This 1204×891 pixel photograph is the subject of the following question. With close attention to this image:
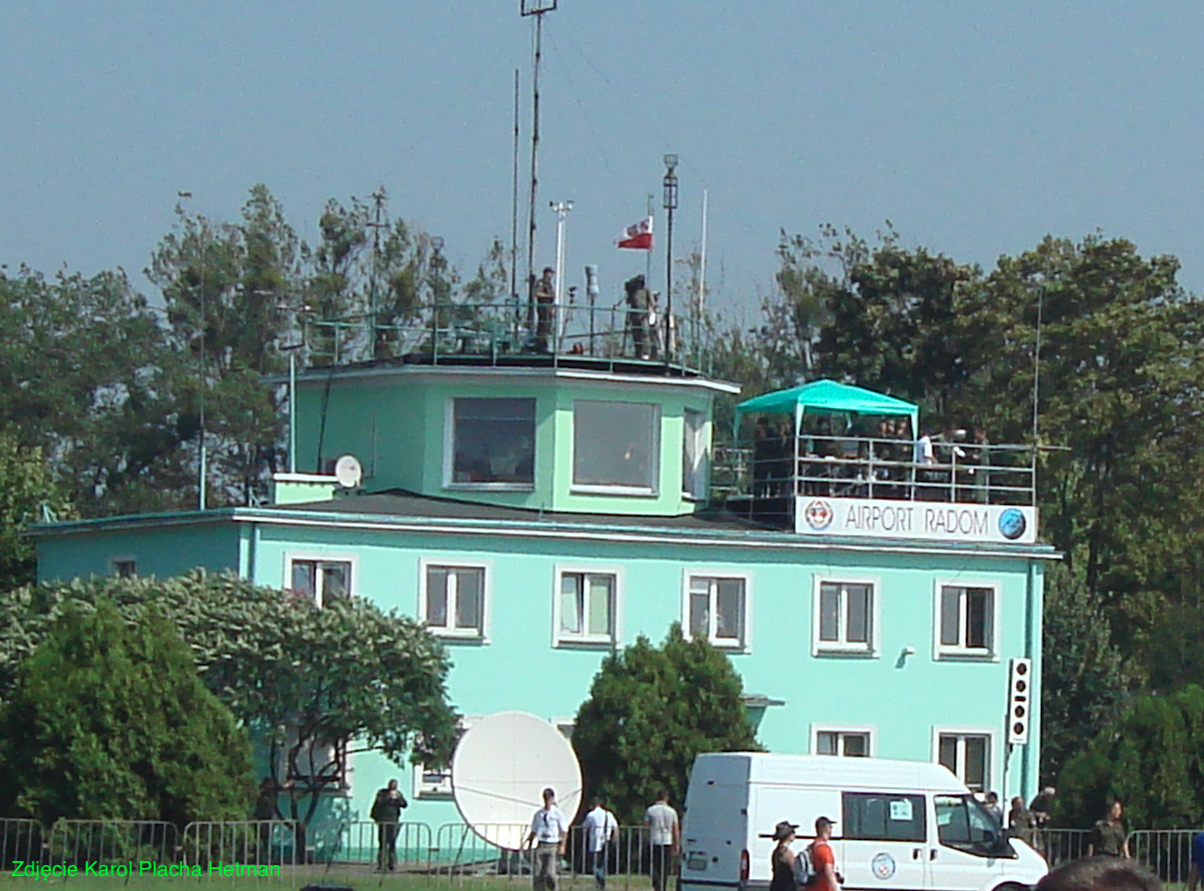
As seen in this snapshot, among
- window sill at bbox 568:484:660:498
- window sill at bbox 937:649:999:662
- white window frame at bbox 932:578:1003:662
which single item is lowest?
window sill at bbox 937:649:999:662

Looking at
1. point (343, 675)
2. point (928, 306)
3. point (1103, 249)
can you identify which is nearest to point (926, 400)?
point (928, 306)

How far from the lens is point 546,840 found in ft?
98.2

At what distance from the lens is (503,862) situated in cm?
3462

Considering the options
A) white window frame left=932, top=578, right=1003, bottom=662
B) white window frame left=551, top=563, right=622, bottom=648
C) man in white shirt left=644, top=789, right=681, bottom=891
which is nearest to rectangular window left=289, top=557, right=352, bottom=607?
white window frame left=551, top=563, right=622, bottom=648

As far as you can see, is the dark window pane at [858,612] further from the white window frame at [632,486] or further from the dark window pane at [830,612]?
the white window frame at [632,486]

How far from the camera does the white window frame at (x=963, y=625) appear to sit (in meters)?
43.4

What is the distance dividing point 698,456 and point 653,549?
3.59m

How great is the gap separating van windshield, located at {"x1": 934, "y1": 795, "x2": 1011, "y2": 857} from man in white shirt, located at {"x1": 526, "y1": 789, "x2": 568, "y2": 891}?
504 cm

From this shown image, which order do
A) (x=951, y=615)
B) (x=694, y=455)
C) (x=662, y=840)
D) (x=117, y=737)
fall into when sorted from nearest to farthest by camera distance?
(x=117, y=737) → (x=662, y=840) → (x=951, y=615) → (x=694, y=455)

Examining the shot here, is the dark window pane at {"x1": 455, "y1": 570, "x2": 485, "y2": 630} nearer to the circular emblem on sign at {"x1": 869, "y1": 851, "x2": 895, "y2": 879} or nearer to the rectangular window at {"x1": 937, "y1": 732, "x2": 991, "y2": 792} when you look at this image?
the rectangular window at {"x1": 937, "y1": 732, "x2": 991, "y2": 792}

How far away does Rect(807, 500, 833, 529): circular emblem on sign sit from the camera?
42812 millimetres

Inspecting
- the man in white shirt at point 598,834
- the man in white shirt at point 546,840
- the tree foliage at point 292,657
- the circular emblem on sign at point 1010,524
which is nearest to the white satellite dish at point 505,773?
the man in white shirt at point 598,834

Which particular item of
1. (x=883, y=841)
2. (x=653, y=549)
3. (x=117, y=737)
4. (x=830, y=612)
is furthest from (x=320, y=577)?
(x=883, y=841)

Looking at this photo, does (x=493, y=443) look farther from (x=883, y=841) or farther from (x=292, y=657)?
(x=883, y=841)
